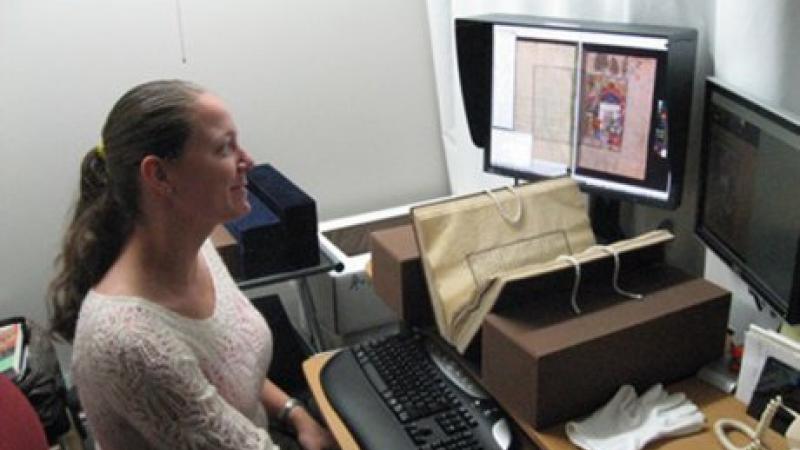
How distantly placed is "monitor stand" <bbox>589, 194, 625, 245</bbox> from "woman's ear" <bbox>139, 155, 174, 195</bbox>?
2.96ft

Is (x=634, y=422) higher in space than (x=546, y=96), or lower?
lower

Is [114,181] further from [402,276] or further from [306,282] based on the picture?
[306,282]

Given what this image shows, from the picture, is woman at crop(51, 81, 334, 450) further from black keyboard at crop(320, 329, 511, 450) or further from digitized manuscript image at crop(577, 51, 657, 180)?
digitized manuscript image at crop(577, 51, 657, 180)

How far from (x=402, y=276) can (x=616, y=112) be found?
52 cm

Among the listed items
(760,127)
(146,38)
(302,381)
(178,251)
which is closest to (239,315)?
(178,251)

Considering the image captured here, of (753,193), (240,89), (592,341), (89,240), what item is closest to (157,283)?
(89,240)

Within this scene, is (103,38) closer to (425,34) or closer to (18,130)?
(18,130)

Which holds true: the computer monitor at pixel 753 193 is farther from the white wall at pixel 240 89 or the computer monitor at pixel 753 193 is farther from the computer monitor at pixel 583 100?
the white wall at pixel 240 89

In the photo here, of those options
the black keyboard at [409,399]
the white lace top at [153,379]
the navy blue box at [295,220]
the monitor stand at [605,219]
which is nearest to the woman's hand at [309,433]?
the black keyboard at [409,399]

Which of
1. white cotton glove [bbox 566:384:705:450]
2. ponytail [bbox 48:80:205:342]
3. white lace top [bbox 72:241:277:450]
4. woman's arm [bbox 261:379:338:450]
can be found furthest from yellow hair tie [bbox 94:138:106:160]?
white cotton glove [bbox 566:384:705:450]

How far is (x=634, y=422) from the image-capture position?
121 cm

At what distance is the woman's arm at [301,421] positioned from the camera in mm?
1474

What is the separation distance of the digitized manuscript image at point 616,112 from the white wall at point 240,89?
0.92 meters

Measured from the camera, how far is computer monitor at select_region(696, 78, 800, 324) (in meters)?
1.17
